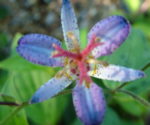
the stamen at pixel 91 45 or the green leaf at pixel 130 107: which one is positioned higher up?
the stamen at pixel 91 45

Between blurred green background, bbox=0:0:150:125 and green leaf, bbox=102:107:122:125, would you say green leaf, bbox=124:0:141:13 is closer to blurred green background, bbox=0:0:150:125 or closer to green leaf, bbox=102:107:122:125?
blurred green background, bbox=0:0:150:125

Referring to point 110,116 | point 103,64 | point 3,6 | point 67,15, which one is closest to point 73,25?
point 67,15

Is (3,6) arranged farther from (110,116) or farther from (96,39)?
(96,39)

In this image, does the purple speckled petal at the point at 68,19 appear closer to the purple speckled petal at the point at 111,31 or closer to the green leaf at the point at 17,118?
the purple speckled petal at the point at 111,31

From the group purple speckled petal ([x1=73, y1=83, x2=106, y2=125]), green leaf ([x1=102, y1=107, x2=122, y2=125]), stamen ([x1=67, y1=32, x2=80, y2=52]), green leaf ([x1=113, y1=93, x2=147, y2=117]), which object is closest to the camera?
purple speckled petal ([x1=73, y1=83, x2=106, y2=125])

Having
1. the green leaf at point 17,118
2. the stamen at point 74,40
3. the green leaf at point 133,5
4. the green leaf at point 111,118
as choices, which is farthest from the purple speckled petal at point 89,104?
the green leaf at point 133,5

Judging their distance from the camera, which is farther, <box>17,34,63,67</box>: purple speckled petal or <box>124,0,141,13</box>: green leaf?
<box>124,0,141,13</box>: green leaf

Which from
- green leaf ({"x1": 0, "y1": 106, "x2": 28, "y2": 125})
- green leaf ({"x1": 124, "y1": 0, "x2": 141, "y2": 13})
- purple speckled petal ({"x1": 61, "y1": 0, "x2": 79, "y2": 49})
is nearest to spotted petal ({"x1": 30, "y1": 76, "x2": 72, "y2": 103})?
purple speckled petal ({"x1": 61, "y1": 0, "x2": 79, "y2": 49})
